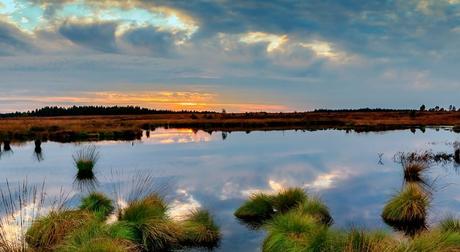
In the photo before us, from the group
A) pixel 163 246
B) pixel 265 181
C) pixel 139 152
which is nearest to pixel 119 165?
pixel 139 152

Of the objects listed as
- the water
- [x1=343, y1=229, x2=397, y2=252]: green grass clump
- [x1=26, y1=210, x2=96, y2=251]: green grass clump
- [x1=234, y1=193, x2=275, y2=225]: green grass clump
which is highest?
[x1=343, y1=229, x2=397, y2=252]: green grass clump

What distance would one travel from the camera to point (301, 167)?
32375mm

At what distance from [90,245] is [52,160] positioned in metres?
29.6

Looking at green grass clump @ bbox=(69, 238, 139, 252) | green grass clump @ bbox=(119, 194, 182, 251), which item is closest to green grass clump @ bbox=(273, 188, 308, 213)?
green grass clump @ bbox=(119, 194, 182, 251)

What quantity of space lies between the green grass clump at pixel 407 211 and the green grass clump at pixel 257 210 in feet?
13.4

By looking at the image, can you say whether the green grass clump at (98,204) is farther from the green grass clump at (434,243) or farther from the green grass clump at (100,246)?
the green grass clump at (434,243)

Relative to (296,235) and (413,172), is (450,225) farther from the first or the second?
(413,172)

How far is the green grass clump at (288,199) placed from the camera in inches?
683

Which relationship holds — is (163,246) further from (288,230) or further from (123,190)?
(123,190)

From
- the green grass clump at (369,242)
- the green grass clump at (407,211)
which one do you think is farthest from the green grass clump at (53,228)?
the green grass clump at (407,211)

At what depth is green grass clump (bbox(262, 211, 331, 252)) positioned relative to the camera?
11039mm

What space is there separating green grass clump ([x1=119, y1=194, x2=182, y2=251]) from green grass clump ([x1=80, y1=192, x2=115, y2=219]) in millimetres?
2462

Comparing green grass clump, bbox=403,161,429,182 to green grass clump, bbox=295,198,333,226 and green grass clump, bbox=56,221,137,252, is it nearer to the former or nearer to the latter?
green grass clump, bbox=295,198,333,226

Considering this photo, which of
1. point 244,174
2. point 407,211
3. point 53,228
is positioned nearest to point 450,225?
point 407,211
